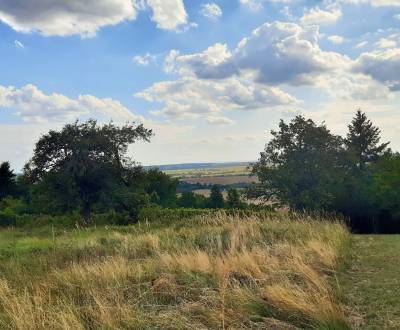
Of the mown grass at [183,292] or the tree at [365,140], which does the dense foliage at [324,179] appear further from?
the mown grass at [183,292]

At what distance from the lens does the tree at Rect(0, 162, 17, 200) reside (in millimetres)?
58031

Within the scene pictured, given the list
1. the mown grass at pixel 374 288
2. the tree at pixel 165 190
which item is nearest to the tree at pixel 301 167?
the tree at pixel 165 190

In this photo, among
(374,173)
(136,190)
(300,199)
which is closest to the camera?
(136,190)

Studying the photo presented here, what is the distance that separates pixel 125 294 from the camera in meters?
5.75

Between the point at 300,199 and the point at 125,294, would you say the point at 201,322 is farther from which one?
the point at 300,199

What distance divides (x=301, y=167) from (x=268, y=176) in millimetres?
3596

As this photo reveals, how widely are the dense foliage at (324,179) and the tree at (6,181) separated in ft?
111

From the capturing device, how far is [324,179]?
1721 inches

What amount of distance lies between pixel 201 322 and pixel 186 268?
217 centimetres

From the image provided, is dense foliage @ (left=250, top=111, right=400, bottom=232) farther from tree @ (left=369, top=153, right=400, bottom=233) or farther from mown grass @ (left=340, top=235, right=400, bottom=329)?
mown grass @ (left=340, top=235, right=400, bottom=329)

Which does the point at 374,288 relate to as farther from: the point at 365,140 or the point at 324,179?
the point at 365,140

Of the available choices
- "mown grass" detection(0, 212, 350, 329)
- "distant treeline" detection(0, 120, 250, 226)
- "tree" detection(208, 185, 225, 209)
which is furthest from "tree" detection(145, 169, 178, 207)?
"mown grass" detection(0, 212, 350, 329)

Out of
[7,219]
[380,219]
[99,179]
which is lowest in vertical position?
[380,219]

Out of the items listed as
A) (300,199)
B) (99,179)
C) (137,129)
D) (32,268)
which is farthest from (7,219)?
(32,268)
